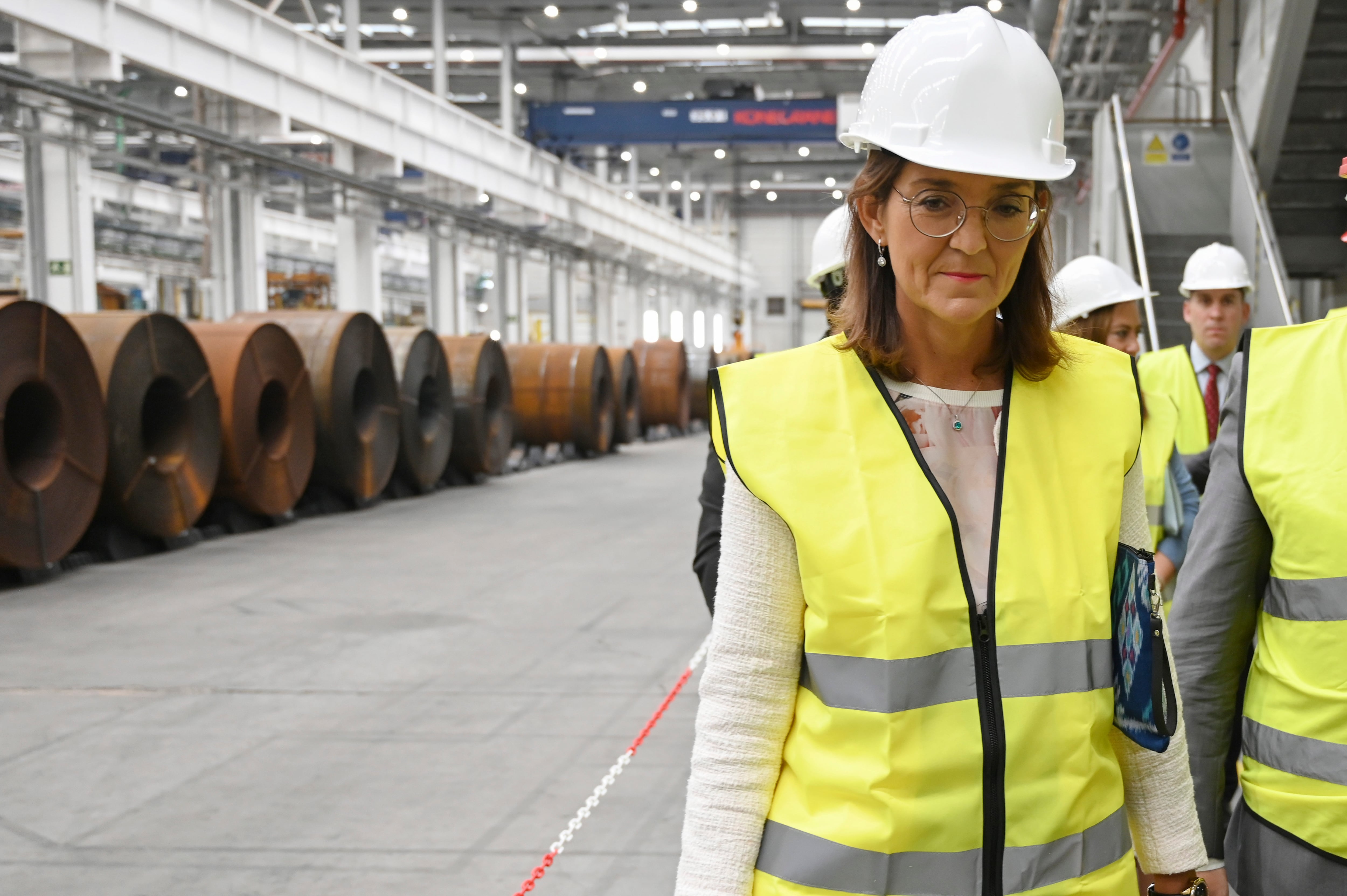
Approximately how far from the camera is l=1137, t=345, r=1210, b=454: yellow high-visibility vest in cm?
395

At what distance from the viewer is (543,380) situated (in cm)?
1922

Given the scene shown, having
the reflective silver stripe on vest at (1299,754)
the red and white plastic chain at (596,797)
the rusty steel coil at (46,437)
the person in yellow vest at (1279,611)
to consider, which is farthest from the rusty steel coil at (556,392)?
the reflective silver stripe on vest at (1299,754)

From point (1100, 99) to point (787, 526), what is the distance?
14486 millimetres

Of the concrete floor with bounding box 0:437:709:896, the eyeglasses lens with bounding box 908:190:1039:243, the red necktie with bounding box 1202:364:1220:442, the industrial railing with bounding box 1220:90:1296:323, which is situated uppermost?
the industrial railing with bounding box 1220:90:1296:323

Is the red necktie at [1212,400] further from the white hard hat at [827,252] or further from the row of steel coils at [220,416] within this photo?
the row of steel coils at [220,416]

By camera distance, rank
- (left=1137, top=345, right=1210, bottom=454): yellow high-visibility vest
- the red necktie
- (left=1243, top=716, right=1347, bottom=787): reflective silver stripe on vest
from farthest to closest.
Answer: the red necktie, (left=1137, top=345, right=1210, bottom=454): yellow high-visibility vest, (left=1243, top=716, right=1347, bottom=787): reflective silver stripe on vest

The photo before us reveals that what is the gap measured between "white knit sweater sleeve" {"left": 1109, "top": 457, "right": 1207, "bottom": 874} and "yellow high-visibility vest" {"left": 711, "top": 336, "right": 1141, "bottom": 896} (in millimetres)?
96

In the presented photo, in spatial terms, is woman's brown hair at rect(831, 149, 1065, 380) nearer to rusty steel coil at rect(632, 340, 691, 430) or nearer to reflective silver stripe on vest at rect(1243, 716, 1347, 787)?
reflective silver stripe on vest at rect(1243, 716, 1347, 787)

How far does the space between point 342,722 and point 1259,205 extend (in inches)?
318

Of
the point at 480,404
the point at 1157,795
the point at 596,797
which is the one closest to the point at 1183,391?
the point at 596,797

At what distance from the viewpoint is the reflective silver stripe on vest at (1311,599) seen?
5.33 feet

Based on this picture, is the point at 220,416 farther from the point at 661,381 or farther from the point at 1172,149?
the point at 661,381

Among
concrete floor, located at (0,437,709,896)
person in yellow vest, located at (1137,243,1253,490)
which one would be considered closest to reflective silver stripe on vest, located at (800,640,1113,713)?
concrete floor, located at (0,437,709,896)

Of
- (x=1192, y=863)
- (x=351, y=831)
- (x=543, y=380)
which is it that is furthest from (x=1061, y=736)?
(x=543, y=380)
